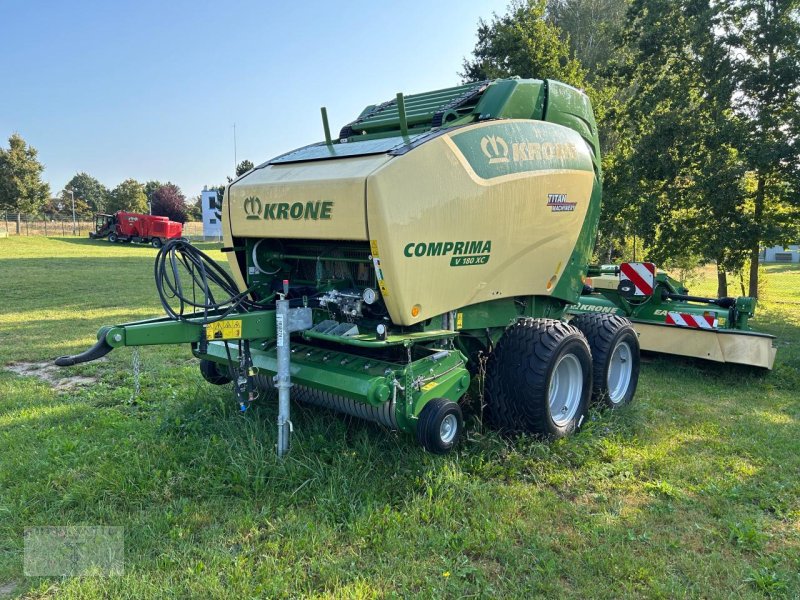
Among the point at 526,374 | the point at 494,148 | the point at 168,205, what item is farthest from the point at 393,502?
the point at 168,205

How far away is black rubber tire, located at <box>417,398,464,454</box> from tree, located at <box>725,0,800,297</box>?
9.53m

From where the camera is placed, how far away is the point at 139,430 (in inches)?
177

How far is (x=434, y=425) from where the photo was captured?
349 centimetres

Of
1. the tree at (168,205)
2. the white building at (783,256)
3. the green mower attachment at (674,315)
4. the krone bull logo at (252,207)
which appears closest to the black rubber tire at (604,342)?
the green mower attachment at (674,315)

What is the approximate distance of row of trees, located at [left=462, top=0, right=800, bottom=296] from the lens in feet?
35.0

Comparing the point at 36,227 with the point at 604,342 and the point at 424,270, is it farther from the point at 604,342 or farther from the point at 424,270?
the point at 424,270

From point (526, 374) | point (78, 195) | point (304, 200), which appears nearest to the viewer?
point (304, 200)

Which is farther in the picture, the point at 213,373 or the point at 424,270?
the point at 213,373

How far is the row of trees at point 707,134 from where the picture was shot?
10.7 m

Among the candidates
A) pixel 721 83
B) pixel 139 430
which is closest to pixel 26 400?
pixel 139 430

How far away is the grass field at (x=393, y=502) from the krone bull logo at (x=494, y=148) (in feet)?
6.53

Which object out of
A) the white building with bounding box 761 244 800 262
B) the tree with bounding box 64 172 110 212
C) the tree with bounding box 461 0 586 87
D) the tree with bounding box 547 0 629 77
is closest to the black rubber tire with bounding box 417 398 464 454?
the tree with bounding box 461 0 586 87

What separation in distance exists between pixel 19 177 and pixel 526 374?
45.8 meters

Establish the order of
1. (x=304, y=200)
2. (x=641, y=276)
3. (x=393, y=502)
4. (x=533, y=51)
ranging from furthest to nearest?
(x=533, y=51) < (x=641, y=276) < (x=304, y=200) < (x=393, y=502)
